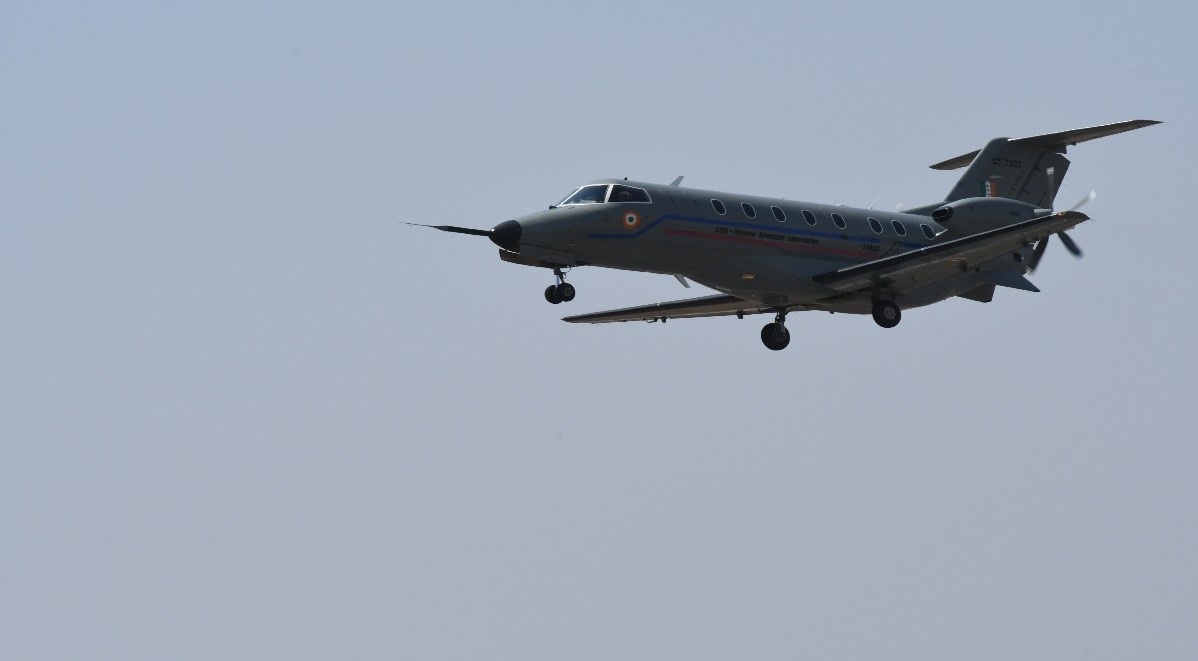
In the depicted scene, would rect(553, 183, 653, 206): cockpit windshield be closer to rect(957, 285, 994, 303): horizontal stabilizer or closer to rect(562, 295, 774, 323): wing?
rect(562, 295, 774, 323): wing

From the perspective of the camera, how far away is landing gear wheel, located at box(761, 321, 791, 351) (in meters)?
43.6

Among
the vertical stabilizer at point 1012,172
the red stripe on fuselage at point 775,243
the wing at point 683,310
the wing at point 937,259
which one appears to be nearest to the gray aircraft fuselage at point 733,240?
the red stripe on fuselage at point 775,243

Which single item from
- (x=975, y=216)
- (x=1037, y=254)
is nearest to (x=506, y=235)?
(x=975, y=216)

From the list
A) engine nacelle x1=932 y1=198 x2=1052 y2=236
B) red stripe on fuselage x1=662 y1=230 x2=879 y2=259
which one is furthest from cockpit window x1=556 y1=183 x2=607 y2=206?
engine nacelle x1=932 y1=198 x2=1052 y2=236

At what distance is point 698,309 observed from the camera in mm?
44156

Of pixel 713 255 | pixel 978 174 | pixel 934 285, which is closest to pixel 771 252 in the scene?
pixel 713 255

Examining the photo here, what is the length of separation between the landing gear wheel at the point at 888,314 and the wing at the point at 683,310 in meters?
2.48

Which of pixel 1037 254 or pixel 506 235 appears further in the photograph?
pixel 1037 254

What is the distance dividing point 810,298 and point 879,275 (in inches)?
65.0

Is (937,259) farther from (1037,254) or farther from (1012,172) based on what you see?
(1012,172)

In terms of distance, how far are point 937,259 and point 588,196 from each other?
8077 millimetres

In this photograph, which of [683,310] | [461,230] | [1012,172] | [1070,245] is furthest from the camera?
[1012,172]

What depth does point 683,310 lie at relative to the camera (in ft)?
146

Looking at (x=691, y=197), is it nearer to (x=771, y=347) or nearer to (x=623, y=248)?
(x=623, y=248)
